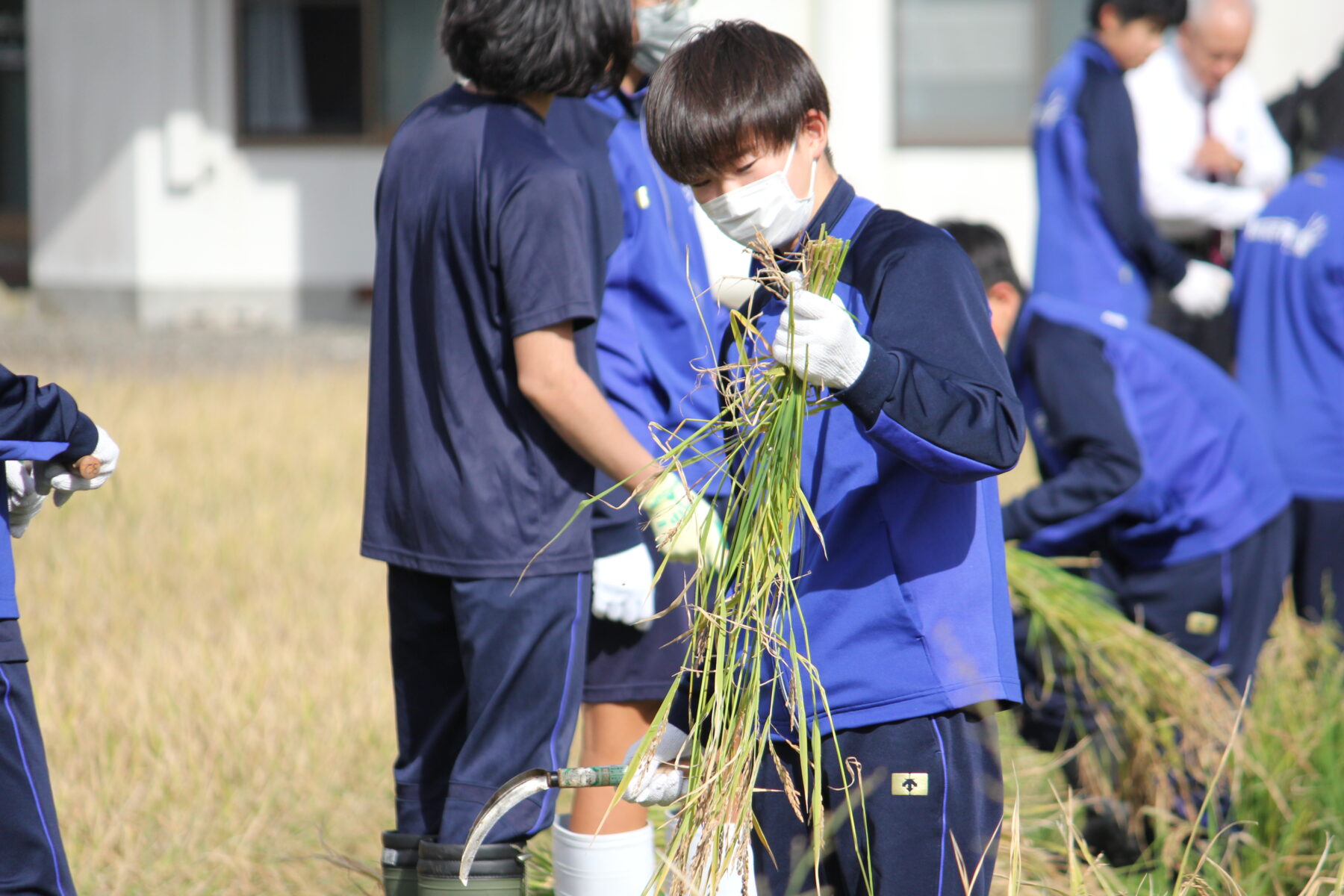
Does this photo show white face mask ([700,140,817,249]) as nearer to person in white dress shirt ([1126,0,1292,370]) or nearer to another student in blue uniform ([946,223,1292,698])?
another student in blue uniform ([946,223,1292,698])

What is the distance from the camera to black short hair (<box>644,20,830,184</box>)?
5.51 ft

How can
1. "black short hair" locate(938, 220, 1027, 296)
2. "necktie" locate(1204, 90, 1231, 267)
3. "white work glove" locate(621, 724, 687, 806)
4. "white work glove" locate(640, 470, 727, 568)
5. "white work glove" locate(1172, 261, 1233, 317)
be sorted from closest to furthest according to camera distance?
"white work glove" locate(621, 724, 687, 806) < "white work glove" locate(640, 470, 727, 568) < "black short hair" locate(938, 220, 1027, 296) < "white work glove" locate(1172, 261, 1233, 317) < "necktie" locate(1204, 90, 1231, 267)

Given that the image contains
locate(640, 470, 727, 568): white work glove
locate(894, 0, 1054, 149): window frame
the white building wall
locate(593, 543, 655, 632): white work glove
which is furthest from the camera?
the white building wall

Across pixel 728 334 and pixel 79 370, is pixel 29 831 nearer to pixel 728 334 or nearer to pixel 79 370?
pixel 728 334

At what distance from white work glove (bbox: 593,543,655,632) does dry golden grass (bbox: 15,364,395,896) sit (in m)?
0.88

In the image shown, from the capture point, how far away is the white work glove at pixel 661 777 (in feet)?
5.40

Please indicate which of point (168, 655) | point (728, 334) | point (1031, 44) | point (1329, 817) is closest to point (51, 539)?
point (168, 655)

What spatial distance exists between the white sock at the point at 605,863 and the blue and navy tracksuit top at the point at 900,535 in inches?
30.1

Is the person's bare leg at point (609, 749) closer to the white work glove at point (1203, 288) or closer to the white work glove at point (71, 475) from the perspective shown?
the white work glove at point (71, 475)

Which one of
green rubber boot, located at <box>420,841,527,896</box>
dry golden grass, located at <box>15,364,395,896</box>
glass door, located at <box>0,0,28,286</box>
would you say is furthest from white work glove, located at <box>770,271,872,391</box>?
glass door, located at <box>0,0,28,286</box>

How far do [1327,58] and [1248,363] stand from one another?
733 centimetres

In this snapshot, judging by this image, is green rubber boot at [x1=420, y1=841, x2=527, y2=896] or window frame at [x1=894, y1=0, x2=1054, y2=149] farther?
window frame at [x1=894, y1=0, x2=1054, y2=149]

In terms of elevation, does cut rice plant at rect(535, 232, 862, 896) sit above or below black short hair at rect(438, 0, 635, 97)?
below

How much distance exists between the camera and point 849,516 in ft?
5.76
